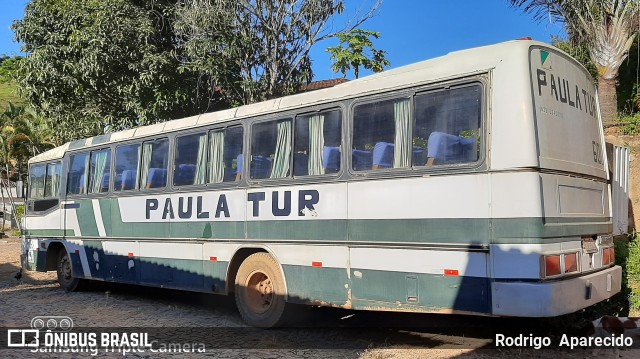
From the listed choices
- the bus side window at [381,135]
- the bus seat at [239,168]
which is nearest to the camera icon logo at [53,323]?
the bus seat at [239,168]

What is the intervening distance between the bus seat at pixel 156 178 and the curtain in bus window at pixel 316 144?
3166mm

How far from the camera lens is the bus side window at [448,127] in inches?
210

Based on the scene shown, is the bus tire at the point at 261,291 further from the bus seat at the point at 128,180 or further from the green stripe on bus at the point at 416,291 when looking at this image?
the bus seat at the point at 128,180

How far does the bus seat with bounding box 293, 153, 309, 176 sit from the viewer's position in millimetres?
6891

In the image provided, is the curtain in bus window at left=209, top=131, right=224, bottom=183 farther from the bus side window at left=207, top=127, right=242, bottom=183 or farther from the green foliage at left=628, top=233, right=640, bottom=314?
the green foliage at left=628, top=233, right=640, bottom=314

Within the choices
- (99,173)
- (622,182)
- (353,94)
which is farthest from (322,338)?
(99,173)

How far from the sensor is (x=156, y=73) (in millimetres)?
12914

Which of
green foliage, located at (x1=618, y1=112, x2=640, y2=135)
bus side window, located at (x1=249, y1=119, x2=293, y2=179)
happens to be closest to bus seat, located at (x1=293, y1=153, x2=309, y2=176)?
bus side window, located at (x1=249, y1=119, x2=293, y2=179)

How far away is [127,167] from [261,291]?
155 inches

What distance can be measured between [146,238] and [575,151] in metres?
6.67

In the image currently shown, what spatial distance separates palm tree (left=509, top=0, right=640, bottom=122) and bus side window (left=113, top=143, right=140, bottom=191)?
957cm

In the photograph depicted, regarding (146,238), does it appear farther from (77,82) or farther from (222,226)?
(77,82)

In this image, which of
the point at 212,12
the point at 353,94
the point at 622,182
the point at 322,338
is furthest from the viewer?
the point at 212,12

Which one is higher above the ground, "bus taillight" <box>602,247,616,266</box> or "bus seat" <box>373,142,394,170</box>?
"bus seat" <box>373,142,394,170</box>
